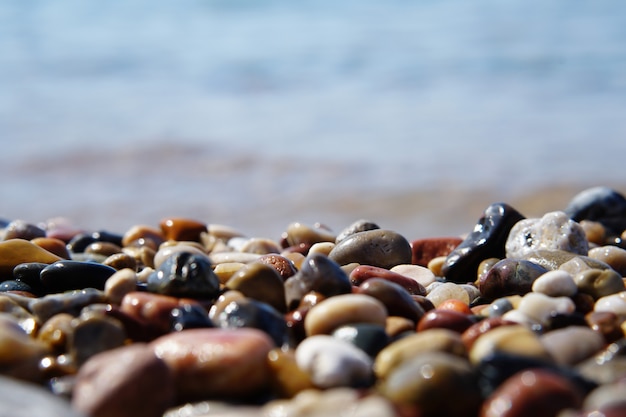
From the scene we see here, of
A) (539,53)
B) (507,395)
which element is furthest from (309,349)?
(539,53)

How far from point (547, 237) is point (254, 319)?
1.63 m

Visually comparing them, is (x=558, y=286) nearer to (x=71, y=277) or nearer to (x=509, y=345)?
(x=509, y=345)

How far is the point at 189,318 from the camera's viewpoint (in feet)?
7.61

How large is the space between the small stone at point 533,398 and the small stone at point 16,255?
6.62 feet

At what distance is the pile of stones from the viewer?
1843mm

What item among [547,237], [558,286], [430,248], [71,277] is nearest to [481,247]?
[547,237]

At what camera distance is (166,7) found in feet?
58.8

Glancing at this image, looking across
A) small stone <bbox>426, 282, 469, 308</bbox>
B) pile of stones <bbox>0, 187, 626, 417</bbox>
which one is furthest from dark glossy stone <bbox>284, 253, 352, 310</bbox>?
small stone <bbox>426, 282, 469, 308</bbox>

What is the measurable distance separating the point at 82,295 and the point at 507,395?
1402 mm

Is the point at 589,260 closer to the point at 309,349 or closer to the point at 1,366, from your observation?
the point at 309,349

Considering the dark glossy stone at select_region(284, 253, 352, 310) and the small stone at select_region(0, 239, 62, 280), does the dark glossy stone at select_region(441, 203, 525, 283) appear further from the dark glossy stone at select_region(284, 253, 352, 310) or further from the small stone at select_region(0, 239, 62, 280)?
the small stone at select_region(0, 239, 62, 280)

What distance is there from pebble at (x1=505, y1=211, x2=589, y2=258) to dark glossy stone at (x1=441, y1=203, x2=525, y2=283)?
55 mm

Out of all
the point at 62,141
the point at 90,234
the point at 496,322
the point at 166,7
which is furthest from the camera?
the point at 166,7

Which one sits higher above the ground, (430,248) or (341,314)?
(341,314)
